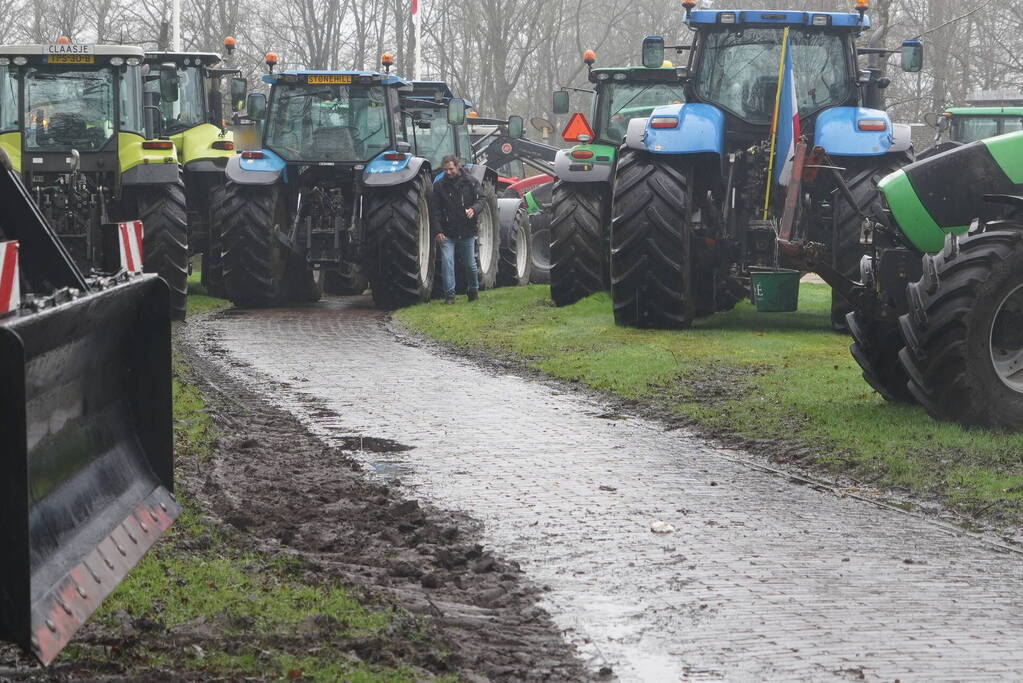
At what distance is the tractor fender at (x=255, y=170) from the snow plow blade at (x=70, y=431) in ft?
39.2

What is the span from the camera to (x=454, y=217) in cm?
1911

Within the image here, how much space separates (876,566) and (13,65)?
44.8 feet

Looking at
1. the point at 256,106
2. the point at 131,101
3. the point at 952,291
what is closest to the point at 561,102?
the point at 256,106

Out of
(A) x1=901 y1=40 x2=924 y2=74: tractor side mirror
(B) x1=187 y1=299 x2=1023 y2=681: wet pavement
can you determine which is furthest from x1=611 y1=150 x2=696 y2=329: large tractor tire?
(B) x1=187 y1=299 x2=1023 y2=681: wet pavement

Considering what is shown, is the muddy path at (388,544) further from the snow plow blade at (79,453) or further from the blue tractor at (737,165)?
the blue tractor at (737,165)

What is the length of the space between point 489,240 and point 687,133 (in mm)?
8255

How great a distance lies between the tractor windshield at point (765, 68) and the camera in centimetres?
1502

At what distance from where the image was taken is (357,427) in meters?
10.0

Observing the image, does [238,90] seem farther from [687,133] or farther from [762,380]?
[762,380]

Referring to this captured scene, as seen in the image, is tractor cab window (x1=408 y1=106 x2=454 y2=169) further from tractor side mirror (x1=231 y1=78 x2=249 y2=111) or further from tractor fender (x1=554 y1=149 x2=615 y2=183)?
tractor fender (x1=554 y1=149 x2=615 y2=183)

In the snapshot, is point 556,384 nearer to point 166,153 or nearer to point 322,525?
point 322,525

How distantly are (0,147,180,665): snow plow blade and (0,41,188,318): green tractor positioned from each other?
35.5ft

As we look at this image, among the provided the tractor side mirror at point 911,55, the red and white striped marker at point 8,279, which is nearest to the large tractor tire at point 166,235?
the tractor side mirror at point 911,55

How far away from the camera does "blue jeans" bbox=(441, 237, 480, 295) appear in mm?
19078
